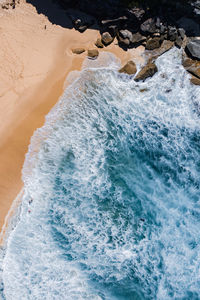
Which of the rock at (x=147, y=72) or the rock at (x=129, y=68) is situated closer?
the rock at (x=147, y=72)

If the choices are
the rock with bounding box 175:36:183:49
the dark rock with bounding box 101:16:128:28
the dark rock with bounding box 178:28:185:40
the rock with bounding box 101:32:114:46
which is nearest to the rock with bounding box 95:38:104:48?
the rock with bounding box 101:32:114:46

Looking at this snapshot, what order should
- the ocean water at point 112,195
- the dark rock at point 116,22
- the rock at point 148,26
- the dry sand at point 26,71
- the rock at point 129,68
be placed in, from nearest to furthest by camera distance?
1. the ocean water at point 112,195
2. the dry sand at point 26,71
3. the dark rock at point 116,22
4. the rock at point 148,26
5. the rock at point 129,68

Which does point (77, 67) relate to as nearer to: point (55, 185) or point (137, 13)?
point (137, 13)

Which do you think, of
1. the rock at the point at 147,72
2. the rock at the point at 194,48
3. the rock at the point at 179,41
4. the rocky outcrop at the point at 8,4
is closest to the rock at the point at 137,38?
the rock at the point at 147,72

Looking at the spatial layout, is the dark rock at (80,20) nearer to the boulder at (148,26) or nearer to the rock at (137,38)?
the rock at (137,38)

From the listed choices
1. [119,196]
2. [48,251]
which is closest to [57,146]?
[119,196]

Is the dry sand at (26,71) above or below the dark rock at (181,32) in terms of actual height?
below
